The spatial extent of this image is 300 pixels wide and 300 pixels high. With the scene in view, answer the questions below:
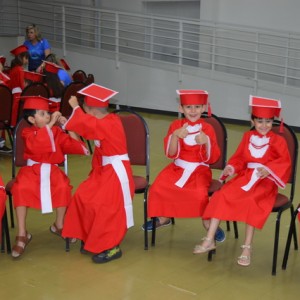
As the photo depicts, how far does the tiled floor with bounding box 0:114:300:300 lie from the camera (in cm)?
320

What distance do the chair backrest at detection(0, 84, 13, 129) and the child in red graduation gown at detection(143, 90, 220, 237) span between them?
2621mm

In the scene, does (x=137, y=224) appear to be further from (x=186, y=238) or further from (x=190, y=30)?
(x=190, y=30)

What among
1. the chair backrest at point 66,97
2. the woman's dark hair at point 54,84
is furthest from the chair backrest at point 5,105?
the woman's dark hair at point 54,84

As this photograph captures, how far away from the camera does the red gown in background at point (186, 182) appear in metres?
3.71

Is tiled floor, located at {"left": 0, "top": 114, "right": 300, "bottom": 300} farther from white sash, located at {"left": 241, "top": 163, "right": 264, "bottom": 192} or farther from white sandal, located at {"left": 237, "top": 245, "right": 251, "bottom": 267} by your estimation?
white sash, located at {"left": 241, "top": 163, "right": 264, "bottom": 192}

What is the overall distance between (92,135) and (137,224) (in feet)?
3.55

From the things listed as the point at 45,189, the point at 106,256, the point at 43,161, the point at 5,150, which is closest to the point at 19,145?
the point at 43,161

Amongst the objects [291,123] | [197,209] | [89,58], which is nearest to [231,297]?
[197,209]

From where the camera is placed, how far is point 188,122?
12.7ft

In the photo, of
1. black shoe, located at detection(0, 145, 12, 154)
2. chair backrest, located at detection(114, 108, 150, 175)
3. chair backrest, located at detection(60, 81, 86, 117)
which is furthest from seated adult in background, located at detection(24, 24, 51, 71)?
chair backrest, located at detection(114, 108, 150, 175)

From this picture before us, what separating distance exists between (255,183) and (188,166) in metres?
0.51

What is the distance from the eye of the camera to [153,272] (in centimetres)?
347

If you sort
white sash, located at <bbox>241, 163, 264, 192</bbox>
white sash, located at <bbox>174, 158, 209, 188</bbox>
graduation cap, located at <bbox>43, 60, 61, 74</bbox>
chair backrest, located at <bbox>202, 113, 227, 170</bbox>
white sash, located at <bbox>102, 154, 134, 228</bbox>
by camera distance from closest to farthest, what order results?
white sash, located at <bbox>241, 163, 264, 192</bbox>
white sash, located at <bbox>102, 154, 134, 228</bbox>
white sash, located at <bbox>174, 158, 209, 188</bbox>
chair backrest, located at <bbox>202, 113, 227, 170</bbox>
graduation cap, located at <bbox>43, 60, 61, 74</bbox>

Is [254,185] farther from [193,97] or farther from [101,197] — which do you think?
[101,197]
